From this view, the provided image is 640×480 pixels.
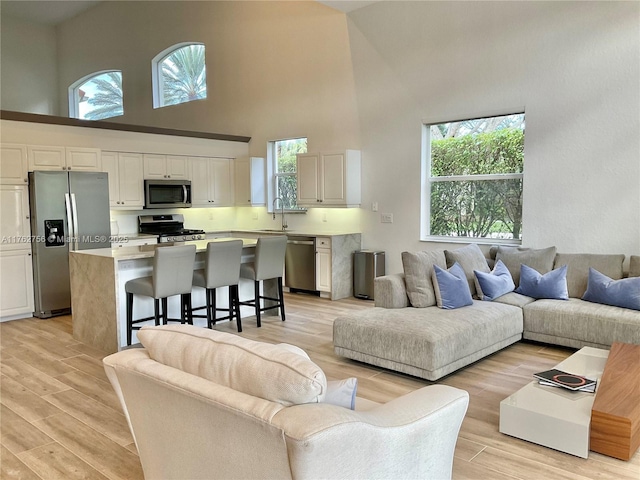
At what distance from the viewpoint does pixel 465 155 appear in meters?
6.07

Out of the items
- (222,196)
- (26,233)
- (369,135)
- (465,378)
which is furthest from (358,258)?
(26,233)

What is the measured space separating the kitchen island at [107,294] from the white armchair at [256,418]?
2672 millimetres

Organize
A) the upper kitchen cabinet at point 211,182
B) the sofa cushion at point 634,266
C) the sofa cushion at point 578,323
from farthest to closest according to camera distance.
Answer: the upper kitchen cabinet at point 211,182 < the sofa cushion at point 634,266 < the sofa cushion at point 578,323

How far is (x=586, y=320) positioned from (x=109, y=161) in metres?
5.96

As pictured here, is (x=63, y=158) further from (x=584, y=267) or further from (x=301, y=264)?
(x=584, y=267)

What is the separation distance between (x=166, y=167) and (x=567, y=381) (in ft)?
20.2

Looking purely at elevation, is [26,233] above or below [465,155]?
below

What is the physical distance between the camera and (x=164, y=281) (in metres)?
4.41

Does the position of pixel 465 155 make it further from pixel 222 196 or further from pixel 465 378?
pixel 222 196

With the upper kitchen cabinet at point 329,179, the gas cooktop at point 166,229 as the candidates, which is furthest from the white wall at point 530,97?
the gas cooktop at point 166,229

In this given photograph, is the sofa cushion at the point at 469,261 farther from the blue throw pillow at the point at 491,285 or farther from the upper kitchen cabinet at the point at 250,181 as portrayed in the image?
the upper kitchen cabinet at the point at 250,181

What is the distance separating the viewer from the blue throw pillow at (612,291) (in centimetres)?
422

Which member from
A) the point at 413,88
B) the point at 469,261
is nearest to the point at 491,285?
the point at 469,261

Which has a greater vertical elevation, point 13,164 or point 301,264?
point 13,164
